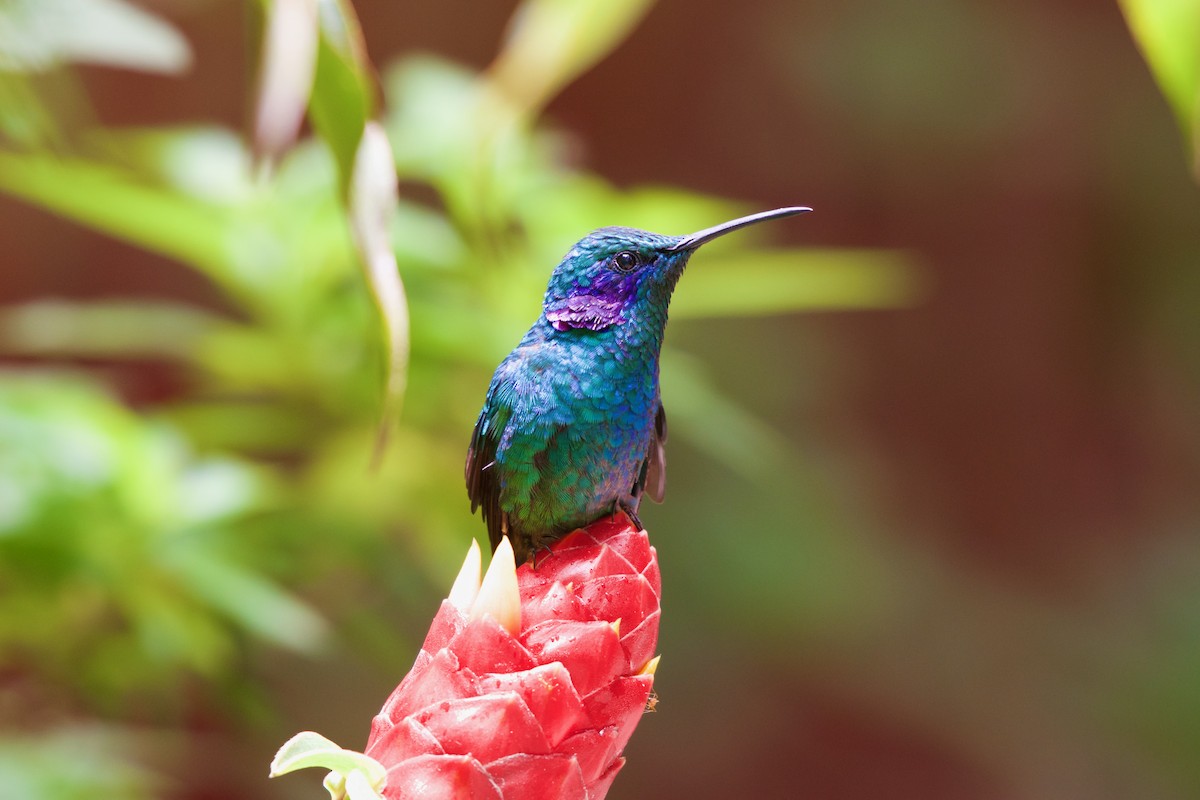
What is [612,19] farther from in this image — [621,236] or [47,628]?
[47,628]

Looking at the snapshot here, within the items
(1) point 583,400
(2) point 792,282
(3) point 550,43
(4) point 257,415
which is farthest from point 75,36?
(2) point 792,282

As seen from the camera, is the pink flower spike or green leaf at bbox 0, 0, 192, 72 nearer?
the pink flower spike

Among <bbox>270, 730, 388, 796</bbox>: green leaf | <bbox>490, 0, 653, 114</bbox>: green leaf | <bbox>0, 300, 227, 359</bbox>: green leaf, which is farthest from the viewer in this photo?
<bbox>0, 300, 227, 359</bbox>: green leaf

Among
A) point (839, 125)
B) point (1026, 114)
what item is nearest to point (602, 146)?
point (839, 125)

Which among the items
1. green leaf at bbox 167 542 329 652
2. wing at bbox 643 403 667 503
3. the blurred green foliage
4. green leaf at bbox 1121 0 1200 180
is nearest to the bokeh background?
the blurred green foliage

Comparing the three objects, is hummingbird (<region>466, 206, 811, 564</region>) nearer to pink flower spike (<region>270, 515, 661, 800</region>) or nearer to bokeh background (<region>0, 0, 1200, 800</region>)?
pink flower spike (<region>270, 515, 661, 800</region>)

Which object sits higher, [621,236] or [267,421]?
[267,421]
